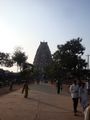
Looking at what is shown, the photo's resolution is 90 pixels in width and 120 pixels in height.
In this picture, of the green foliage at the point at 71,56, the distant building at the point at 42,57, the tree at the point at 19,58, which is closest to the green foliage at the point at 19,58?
the tree at the point at 19,58

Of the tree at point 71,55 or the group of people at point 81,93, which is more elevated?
the tree at point 71,55

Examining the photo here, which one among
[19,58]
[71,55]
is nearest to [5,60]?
[19,58]

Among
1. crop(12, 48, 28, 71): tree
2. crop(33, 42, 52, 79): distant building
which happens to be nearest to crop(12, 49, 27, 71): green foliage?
crop(12, 48, 28, 71): tree

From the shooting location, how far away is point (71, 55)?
6788cm

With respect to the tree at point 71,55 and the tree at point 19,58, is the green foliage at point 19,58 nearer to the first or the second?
the tree at point 19,58

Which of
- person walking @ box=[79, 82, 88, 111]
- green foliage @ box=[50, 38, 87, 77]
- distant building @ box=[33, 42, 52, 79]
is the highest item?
distant building @ box=[33, 42, 52, 79]

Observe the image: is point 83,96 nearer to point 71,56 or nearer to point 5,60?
point 71,56

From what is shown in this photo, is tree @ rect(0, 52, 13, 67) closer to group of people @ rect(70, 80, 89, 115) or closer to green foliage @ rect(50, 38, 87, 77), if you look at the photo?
green foliage @ rect(50, 38, 87, 77)

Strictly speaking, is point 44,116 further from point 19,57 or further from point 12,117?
point 19,57

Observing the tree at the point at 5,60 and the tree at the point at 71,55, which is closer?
the tree at the point at 71,55

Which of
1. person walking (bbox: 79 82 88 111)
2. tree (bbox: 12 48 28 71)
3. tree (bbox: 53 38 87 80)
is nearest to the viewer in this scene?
person walking (bbox: 79 82 88 111)

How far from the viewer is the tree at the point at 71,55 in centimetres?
6788

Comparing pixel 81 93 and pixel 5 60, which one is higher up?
pixel 5 60

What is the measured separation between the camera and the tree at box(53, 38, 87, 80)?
223 feet
